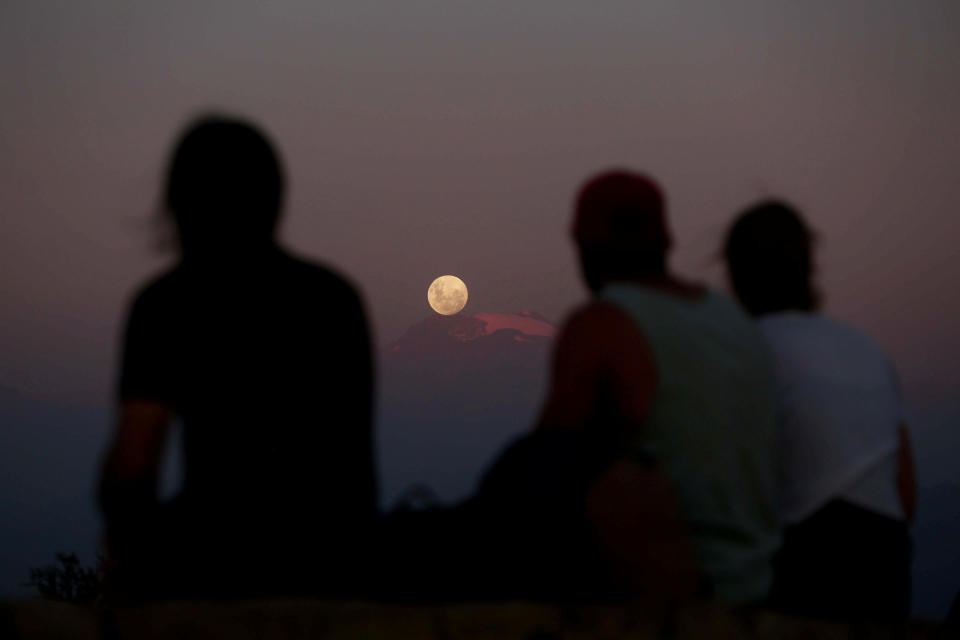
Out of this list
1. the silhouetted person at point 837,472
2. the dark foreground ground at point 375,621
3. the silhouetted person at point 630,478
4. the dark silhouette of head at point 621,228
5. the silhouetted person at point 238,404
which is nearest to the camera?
the dark foreground ground at point 375,621

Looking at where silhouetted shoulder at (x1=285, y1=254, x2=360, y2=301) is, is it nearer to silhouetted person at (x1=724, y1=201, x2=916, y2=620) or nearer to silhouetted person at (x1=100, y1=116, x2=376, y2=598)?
silhouetted person at (x1=100, y1=116, x2=376, y2=598)

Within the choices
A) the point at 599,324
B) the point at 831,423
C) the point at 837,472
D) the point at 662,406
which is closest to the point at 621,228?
the point at 599,324

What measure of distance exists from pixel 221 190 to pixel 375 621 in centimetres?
120

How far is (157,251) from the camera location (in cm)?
291

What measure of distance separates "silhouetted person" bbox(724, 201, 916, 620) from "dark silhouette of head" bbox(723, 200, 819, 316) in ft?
0.04

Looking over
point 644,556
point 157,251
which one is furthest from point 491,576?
point 157,251

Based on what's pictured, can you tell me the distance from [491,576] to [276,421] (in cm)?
69

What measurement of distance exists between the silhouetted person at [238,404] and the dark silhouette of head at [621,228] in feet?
2.26

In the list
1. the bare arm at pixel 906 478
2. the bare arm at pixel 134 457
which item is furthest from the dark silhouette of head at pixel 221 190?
the bare arm at pixel 906 478

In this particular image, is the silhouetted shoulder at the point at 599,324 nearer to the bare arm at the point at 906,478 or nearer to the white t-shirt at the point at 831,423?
the white t-shirt at the point at 831,423

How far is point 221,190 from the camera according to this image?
2.80m

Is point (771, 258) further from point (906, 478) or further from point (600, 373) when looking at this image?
point (600, 373)

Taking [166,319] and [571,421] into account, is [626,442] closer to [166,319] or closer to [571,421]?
[571,421]

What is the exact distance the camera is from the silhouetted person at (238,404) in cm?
261
